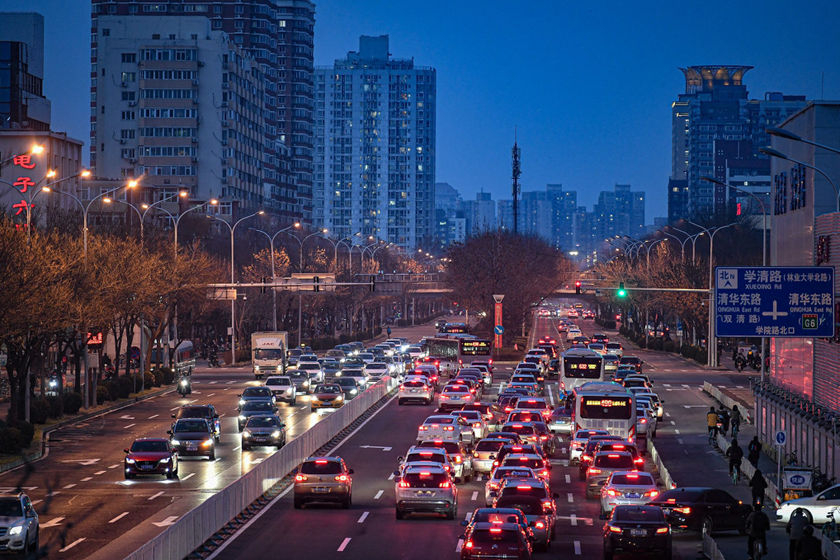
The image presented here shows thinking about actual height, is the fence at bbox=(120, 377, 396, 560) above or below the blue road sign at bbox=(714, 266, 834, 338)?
below

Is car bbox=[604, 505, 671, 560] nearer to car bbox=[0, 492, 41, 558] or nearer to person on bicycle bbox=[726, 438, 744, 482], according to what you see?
car bbox=[0, 492, 41, 558]

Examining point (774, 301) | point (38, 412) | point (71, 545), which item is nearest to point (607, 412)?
point (774, 301)

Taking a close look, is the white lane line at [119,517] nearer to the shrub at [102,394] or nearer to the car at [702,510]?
the car at [702,510]

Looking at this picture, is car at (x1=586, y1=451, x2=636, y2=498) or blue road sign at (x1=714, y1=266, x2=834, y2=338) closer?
car at (x1=586, y1=451, x2=636, y2=498)

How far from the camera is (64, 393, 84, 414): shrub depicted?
201 feet

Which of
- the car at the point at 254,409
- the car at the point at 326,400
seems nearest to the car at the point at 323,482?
the car at the point at 254,409

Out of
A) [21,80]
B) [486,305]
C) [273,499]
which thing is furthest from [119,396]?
[21,80]

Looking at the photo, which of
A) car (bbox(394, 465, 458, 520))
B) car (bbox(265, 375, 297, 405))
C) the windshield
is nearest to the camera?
car (bbox(394, 465, 458, 520))

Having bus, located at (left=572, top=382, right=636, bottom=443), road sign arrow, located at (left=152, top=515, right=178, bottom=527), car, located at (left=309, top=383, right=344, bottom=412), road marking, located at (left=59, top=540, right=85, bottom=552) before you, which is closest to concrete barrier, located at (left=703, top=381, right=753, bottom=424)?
bus, located at (left=572, top=382, right=636, bottom=443)

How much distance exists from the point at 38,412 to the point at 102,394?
10442 mm

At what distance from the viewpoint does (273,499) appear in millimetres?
36281

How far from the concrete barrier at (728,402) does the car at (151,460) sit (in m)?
28.6

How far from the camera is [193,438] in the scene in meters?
45.0

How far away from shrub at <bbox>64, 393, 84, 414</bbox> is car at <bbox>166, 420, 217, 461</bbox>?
673 inches
